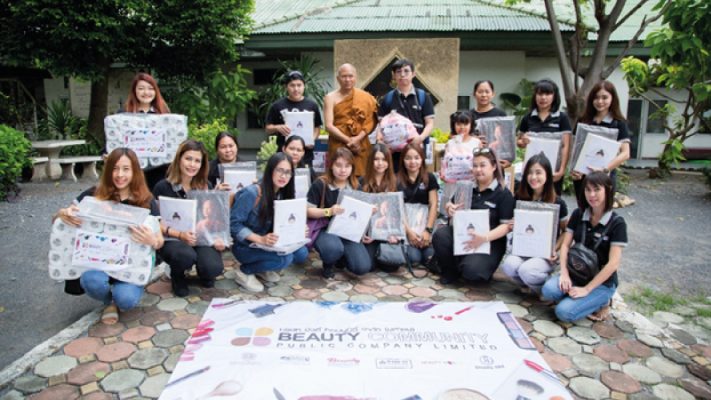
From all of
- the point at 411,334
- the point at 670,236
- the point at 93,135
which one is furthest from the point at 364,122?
the point at 93,135

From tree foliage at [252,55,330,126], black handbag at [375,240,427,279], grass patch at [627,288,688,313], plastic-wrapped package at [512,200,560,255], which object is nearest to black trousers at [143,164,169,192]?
black handbag at [375,240,427,279]

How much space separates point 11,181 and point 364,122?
221 inches

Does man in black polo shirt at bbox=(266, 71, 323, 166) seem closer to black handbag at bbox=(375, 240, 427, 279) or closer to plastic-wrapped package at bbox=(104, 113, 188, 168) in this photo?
plastic-wrapped package at bbox=(104, 113, 188, 168)

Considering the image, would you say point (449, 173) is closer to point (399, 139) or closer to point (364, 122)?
point (399, 139)

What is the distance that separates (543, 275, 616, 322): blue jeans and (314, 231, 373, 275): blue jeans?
1468mm

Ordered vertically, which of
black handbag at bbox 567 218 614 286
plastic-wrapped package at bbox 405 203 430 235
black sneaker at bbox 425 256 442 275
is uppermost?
plastic-wrapped package at bbox 405 203 430 235

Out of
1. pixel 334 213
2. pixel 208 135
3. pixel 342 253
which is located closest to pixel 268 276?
pixel 342 253

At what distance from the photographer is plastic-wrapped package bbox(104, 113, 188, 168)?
4.08 meters

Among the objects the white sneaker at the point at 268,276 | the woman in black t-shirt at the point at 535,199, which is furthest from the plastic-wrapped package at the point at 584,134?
the white sneaker at the point at 268,276

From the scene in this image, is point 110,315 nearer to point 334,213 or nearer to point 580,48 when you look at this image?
point 334,213

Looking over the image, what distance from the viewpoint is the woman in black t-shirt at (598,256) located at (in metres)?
3.32

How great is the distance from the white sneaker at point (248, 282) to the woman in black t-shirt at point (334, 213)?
56 centimetres

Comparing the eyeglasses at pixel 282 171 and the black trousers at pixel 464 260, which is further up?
the eyeglasses at pixel 282 171

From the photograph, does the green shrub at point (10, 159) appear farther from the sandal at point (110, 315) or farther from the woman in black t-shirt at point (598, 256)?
the woman in black t-shirt at point (598, 256)
